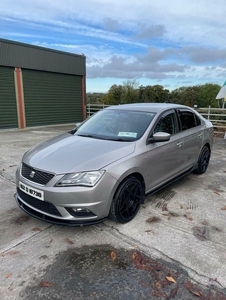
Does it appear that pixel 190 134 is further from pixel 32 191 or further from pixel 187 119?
pixel 32 191

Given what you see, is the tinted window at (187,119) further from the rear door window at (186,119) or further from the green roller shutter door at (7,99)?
the green roller shutter door at (7,99)

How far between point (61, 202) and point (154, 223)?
131cm

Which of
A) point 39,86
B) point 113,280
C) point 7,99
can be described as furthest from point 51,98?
point 113,280

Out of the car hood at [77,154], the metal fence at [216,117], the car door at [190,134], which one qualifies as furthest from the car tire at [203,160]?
the metal fence at [216,117]

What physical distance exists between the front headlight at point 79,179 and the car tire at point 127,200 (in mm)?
399

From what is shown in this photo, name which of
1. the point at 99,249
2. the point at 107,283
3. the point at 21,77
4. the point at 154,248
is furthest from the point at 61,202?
the point at 21,77

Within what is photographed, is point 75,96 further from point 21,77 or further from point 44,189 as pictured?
point 44,189

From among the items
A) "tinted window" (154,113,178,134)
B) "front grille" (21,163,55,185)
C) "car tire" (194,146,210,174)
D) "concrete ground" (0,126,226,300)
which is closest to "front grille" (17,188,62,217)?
"front grille" (21,163,55,185)

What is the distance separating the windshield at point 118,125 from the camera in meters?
3.33

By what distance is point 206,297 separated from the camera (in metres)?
1.92

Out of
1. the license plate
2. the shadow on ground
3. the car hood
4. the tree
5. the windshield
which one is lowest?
the shadow on ground

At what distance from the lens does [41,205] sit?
104 inches

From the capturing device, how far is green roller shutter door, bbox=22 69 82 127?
12.8 metres

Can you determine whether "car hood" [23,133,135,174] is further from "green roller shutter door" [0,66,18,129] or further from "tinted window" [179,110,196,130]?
"green roller shutter door" [0,66,18,129]
